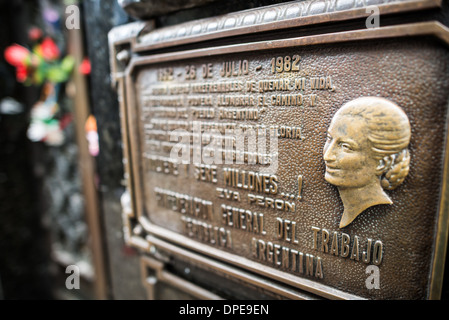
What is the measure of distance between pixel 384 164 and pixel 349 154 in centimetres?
8

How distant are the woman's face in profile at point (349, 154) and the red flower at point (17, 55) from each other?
90.0 inches

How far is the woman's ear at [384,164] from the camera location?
0.68 metres

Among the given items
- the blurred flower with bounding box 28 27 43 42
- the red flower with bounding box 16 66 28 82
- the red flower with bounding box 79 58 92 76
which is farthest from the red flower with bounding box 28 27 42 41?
the red flower with bounding box 79 58 92 76

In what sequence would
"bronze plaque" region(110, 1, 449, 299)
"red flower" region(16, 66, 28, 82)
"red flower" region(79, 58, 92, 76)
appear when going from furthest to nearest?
"red flower" region(16, 66, 28, 82), "red flower" region(79, 58, 92, 76), "bronze plaque" region(110, 1, 449, 299)

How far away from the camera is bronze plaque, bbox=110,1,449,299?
0.67 m

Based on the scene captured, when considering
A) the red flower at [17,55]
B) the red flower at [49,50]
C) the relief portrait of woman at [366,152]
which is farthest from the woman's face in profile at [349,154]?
the red flower at [17,55]

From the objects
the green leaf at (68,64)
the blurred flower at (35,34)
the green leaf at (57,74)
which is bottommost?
the green leaf at (57,74)

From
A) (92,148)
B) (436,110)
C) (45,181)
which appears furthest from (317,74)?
(45,181)

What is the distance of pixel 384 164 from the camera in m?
0.69

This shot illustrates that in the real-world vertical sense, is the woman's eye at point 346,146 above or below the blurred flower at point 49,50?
→ below

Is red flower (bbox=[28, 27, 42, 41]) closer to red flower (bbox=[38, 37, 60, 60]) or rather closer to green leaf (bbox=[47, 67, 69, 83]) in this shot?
red flower (bbox=[38, 37, 60, 60])

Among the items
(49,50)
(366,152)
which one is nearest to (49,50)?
(49,50)

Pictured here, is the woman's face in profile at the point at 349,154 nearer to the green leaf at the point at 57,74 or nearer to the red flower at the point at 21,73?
the green leaf at the point at 57,74

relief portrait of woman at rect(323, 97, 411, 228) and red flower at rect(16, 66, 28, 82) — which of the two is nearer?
relief portrait of woman at rect(323, 97, 411, 228)
